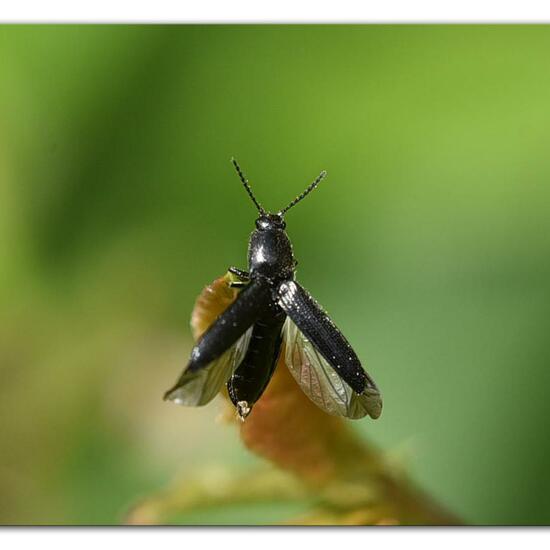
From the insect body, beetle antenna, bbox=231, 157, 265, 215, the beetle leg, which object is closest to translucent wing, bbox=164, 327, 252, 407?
the insect body

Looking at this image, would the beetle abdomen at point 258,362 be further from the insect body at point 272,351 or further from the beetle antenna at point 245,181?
the beetle antenna at point 245,181

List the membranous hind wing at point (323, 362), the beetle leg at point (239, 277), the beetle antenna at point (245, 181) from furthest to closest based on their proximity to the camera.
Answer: the beetle antenna at point (245, 181), the beetle leg at point (239, 277), the membranous hind wing at point (323, 362)

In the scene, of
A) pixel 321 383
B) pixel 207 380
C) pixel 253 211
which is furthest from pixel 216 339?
pixel 253 211

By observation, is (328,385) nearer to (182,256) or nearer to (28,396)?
(182,256)

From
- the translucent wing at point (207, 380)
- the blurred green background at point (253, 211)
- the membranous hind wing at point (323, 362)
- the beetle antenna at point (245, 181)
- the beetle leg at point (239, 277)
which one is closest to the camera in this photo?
the translucent wing at point (207, 380)

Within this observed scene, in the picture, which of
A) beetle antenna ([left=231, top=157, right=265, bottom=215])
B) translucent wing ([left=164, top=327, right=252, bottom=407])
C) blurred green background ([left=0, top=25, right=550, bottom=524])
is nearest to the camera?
translucent wing ([left=164, top=327, right=252, bottom=407])

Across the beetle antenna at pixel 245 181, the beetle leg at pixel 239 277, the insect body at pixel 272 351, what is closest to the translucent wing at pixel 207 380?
the insect body at pixel 272 351

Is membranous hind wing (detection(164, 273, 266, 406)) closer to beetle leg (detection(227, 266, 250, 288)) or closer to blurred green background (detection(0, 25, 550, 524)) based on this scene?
beetle leg (detection(227, 266, 250, 288))
